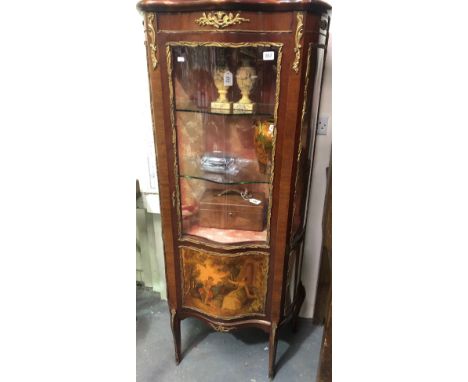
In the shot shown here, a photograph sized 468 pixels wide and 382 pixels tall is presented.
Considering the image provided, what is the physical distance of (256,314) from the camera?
1.47 m

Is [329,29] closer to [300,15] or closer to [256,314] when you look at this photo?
[300,15]

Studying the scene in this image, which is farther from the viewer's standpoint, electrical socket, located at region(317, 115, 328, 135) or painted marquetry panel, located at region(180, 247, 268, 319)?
electrical socket, located at region(317, 115, 328, 135)

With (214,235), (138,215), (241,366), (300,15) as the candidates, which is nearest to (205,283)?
(214,235)

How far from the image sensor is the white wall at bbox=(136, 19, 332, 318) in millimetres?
1515

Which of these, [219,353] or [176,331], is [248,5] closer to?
[176,331]

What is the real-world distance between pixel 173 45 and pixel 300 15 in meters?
0.43

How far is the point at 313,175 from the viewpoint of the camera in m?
1.62

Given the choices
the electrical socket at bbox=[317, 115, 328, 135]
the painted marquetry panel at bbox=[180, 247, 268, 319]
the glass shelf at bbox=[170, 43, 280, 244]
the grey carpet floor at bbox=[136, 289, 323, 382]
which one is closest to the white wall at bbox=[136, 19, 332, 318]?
the electrical socket at bbox=[317, 115, 328, 135]

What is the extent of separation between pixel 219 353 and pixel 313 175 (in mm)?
1028

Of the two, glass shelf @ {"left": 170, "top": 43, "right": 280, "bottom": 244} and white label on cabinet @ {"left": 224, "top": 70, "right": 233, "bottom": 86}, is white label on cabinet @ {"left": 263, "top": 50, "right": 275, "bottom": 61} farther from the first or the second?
white label on cabinet @ {"left": 224, "top": 70, "right": 233, "bottom": 86}

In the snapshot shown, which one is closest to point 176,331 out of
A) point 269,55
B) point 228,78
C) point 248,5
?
point 228,78

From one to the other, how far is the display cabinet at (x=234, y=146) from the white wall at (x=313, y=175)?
11 cm

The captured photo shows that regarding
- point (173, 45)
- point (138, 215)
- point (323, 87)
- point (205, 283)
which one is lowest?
point (205, 283)

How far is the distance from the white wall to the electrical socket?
0.01 m
